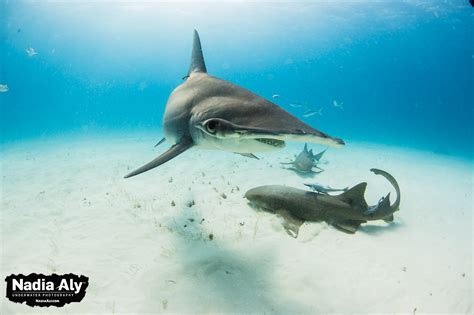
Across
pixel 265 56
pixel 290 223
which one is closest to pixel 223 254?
pixel 290 223

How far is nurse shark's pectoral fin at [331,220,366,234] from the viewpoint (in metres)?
5.07

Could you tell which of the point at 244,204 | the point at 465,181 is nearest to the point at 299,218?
the point at 244,204

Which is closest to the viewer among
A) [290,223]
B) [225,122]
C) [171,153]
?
[225,122]

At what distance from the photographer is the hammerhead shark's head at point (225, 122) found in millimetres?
2314

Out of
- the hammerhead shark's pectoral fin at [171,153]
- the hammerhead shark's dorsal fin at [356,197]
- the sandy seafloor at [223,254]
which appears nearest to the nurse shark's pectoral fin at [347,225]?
the sandy seafloor at [223,254]

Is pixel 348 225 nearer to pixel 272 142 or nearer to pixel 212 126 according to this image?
pixel 272 142

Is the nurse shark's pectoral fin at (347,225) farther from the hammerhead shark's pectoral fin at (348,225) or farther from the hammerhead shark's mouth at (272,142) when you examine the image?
the hammerhead shark's mouth at (272,142)

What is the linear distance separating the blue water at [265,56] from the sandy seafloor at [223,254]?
1260cm

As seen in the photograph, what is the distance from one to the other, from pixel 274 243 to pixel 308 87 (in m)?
186

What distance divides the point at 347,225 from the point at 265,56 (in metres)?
119

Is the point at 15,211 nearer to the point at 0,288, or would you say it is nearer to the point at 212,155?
the point at 0,288

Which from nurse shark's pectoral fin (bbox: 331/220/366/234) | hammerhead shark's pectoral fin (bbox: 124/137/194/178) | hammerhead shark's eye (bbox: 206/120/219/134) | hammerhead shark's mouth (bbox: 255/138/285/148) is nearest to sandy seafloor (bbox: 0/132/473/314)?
nurse shark's pectoral fin (bbox: 331/220/366/234)

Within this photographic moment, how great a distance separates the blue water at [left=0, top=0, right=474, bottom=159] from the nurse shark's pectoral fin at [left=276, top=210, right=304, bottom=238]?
13.0 metres

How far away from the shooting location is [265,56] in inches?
4471
